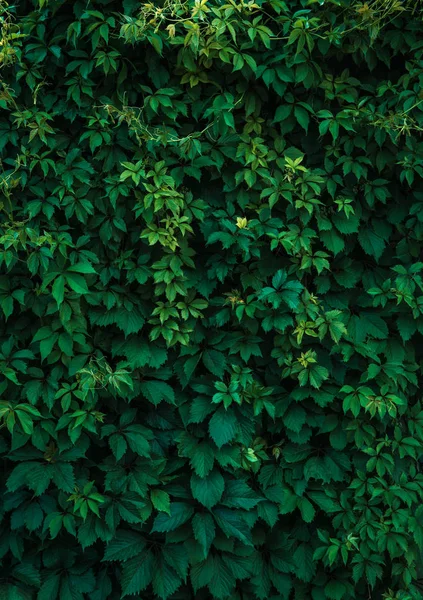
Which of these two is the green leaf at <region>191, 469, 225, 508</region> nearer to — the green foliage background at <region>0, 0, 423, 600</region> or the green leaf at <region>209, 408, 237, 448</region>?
the green foliage background at <region>0, 0, 423, 600</region>

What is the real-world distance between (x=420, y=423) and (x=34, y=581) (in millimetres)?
1867

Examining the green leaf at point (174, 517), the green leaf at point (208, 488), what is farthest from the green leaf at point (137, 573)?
the green leaf at point (208, 488)

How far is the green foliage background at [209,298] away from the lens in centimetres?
289

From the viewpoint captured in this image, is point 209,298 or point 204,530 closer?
point 204,530

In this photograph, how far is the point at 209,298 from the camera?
121 inches

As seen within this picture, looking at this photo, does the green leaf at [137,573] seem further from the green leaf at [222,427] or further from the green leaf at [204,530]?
the green leaf at [222,427]

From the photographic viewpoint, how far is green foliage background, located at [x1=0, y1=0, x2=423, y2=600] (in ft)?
9.47

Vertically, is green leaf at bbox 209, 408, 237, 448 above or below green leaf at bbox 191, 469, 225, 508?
above

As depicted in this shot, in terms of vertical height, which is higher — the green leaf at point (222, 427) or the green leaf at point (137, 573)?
the green leaf at point (222, 427)

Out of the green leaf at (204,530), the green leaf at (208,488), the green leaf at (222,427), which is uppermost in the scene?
the green leaf at (222,427)

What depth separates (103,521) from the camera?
2.92m

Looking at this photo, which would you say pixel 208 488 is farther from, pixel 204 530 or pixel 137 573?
pixel 137 573

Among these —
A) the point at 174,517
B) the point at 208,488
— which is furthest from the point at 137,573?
the point at 208,488

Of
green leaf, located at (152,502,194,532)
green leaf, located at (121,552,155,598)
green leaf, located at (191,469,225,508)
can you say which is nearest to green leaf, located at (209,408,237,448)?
green leaf, located at (191,469,225,508)
